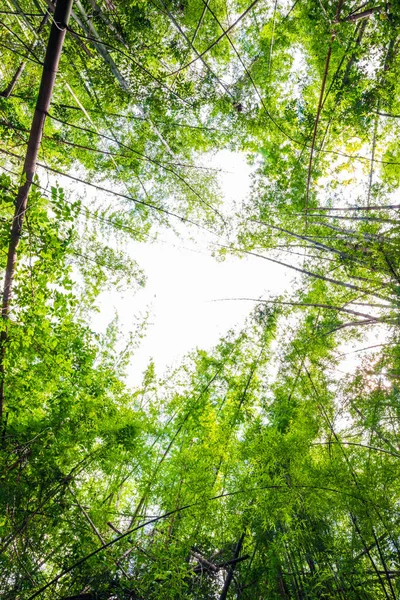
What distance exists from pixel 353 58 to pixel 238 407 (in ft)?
15.8

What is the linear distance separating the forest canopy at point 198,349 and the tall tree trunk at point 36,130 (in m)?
0.01

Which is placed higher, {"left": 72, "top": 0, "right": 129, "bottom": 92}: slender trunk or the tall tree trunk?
{"left": 72, "top": 0, "right": 129, "bottom": 92}: slender trunk

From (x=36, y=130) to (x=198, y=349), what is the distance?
3.93m

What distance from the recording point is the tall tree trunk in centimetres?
171

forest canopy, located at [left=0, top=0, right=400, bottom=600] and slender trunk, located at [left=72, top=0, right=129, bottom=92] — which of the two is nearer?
slender trunk, located at [left=72, top=0, right=129, bottom=92]

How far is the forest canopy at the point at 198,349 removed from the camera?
7.82 feet

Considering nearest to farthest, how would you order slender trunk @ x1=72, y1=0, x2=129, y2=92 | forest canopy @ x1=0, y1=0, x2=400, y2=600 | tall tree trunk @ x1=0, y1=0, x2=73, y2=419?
1. tall tree trunk @ x1=0, y1=0, x2=73, y2=419
2. slender trunk @ x1=72, y1=0, x2=129, y2=92
3. forest canopy @ x1=0, y1=0, x2=400, y2=600

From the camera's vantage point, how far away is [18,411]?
271 centimetres

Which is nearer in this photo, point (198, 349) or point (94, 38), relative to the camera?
point (94, 38)

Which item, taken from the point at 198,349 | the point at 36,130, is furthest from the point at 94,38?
the point at 198,349

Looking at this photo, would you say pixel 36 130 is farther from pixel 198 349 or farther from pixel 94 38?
pixel 198 349

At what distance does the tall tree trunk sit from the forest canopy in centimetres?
1

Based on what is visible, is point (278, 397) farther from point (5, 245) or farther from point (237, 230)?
point (5, 245)

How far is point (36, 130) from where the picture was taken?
1987mm
